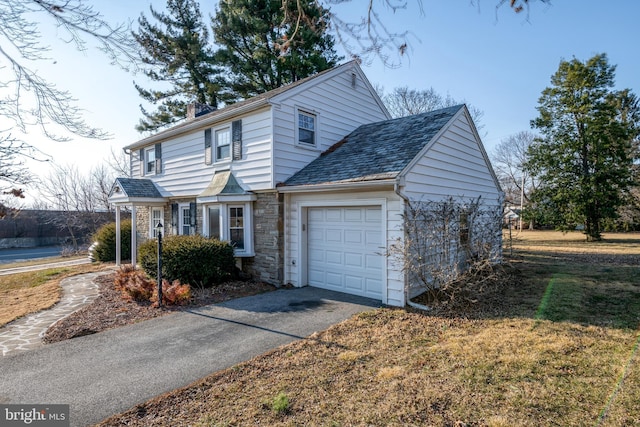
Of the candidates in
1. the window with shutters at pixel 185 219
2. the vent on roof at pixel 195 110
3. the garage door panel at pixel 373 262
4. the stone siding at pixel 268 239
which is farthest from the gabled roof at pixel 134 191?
the garage door panel at pixel 373 262

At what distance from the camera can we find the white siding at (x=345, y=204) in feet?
23.3

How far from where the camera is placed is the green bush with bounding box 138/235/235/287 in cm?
863

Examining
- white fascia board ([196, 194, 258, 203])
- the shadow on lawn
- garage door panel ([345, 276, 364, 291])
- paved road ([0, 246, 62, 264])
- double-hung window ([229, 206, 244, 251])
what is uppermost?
white fascia board ([196, 194, 258, 203])

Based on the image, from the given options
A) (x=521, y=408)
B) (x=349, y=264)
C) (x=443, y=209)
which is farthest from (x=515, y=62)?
(x=521, y=408)

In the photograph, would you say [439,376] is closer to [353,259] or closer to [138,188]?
[353,259]

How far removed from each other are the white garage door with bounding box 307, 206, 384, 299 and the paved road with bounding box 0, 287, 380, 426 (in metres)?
0.81

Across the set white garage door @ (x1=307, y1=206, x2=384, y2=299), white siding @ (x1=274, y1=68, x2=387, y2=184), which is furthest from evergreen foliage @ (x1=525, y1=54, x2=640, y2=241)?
white garage door @ (x1=307, y1=206, x2=384, y2=299)

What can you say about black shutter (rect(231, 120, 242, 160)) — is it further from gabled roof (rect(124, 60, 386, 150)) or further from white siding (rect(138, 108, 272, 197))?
gabled roof (rect(124, 60, 386, 150))

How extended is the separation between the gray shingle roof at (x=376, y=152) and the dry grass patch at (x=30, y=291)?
6658 mm

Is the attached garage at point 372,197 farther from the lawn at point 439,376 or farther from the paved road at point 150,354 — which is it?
the lawn at point 439,376

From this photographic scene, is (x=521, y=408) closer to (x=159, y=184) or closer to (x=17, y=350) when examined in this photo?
(x=17, y=350)

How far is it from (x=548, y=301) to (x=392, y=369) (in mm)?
5020

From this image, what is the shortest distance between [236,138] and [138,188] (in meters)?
5.69

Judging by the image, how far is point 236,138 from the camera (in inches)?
390
